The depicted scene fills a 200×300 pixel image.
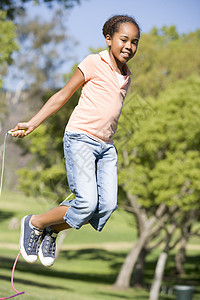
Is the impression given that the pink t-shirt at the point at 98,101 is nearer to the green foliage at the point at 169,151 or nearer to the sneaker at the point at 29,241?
the sneaker at the point at 29,241

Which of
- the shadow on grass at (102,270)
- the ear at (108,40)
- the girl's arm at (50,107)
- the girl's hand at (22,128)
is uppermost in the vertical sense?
the ear at (108,40)

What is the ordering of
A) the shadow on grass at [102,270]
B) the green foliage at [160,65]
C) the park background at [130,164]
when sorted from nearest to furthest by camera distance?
the park background at [130,164]
the green foliage at [160,65]
the shadow on grass at [102,270]

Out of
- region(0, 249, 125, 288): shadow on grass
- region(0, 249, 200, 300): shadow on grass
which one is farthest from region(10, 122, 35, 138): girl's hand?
region(0, 249, 200, 300): shadow on grass

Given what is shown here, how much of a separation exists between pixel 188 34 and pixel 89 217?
33.1 meters

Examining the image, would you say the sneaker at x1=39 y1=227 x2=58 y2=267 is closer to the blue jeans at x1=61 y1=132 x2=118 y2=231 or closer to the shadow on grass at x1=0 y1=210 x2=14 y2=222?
the blue jeans at x1=61 y1=132 x2=118 y2=231

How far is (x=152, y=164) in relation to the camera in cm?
1888

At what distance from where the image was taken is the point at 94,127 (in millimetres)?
3633

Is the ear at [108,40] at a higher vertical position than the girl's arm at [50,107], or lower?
higher

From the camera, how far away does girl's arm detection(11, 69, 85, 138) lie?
3574 millimetres

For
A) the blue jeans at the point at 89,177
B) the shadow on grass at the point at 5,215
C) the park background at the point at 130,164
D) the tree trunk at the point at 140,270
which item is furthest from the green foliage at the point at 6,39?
the shadow on grass at the point at 5,215

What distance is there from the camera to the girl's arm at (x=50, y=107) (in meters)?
3.57

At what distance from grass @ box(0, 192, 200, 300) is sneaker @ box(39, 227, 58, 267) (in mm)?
14127

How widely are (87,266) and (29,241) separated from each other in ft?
95.9

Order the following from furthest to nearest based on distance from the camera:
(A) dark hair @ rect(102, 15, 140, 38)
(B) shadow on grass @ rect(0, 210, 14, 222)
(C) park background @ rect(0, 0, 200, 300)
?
(B) shadow on grass @ rect(0, 210, 14, 222) → (C) park background @ rect(0, 0, 200, 300) → (A) dark hair @ rect(102, 15, 140, 38)
